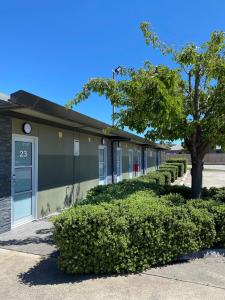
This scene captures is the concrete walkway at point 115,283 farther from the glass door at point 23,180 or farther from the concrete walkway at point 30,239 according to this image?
the glass door at point 23,180

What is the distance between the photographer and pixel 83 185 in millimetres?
11969

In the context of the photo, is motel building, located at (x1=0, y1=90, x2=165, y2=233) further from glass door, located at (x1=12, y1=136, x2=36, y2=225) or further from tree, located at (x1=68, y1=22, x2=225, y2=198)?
tree, located at (x1=68, y1=22, x2=225, y2=198)

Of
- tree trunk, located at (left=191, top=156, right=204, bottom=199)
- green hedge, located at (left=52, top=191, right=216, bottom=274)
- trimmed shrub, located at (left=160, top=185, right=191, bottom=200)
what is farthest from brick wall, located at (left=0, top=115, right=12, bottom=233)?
tree trunk, located at (left=191, top=156, right=204, bottom=199)

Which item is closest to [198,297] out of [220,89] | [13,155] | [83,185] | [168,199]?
[168,199]

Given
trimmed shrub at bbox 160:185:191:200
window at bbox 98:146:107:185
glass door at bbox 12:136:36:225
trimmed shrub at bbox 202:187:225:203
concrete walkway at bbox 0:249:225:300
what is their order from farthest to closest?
window at bbox 98:146:107:185
trimmed shrub at bbox 160:185:191:200
glass door at bbox 12:136:36:225
trimmed shrub at bbox 202:187:225:203
concrete walkway at bbox 0:249:225:300

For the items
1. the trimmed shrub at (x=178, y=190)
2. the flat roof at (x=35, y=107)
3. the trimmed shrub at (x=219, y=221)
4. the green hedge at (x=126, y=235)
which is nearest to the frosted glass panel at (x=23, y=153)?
the flat roof at (x=35, y=107)

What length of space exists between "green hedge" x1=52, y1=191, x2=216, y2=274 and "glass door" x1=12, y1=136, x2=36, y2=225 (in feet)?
10.2

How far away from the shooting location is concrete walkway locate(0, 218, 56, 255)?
5.93 m

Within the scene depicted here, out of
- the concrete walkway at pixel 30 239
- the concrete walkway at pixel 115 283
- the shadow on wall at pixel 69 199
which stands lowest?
the concrete walkway at pixel 115 283

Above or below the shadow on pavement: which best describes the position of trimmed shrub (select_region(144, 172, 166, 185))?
above

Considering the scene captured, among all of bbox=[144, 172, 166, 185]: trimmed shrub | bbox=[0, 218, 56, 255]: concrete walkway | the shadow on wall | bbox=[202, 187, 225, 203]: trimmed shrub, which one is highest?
bbox=[144, 172, 166, 185]: trimmed shrub

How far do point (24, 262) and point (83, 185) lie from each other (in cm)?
672

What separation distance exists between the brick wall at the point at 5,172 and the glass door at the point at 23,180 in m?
0.25

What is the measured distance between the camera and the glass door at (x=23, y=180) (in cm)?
761
